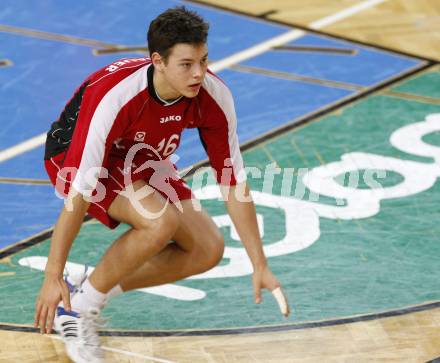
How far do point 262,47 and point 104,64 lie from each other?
4.32ft

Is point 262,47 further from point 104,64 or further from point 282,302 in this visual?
point 282,302

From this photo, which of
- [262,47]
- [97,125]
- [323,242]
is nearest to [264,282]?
[97,125]

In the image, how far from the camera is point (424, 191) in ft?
22.4

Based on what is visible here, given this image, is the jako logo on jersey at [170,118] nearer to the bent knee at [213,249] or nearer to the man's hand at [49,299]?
the bent knee at [213,249]

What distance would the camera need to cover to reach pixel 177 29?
4559mm

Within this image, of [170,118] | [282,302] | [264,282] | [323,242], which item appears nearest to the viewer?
[282,302]

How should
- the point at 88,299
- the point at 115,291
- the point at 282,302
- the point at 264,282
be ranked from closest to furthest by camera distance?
1. the point at 282,302
2. the point at 264,282
3. the point at 88,299
4. the point at 115,291

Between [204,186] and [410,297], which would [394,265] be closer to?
[410,297]

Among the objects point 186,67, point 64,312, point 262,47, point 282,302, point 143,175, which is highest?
point 186,67

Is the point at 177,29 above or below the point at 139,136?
above

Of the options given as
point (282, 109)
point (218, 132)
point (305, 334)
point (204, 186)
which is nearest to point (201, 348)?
point (305, 334)

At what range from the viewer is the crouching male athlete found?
4.60m

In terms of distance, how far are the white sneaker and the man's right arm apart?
40 cm

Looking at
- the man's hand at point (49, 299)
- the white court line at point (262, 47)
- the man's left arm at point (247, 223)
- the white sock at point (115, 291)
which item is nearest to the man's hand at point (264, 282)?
the man's left arm at point (247, 223)
